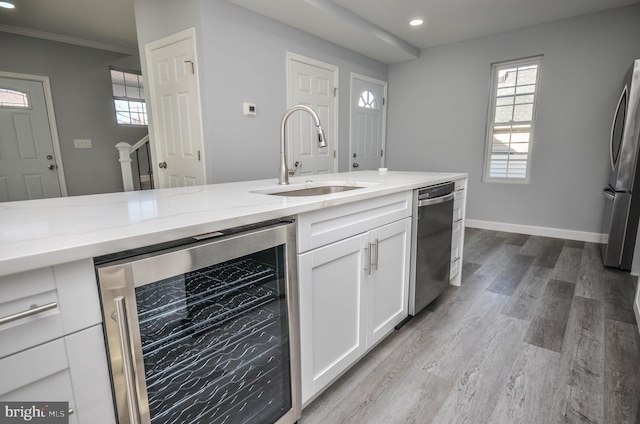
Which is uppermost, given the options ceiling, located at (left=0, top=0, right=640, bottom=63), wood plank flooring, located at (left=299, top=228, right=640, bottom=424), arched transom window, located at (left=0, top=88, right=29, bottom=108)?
ceiling, located at (left=0, top=0, right=640, bottom=63)

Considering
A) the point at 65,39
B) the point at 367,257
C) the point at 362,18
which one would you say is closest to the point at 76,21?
the point at 65,39

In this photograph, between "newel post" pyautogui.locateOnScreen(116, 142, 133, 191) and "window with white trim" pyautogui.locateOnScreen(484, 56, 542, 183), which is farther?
"window with white trim" pyautogui.locateOnScreen(484, 56, 542, 183)

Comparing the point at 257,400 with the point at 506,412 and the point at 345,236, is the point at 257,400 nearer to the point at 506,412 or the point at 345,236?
the point at 345,236

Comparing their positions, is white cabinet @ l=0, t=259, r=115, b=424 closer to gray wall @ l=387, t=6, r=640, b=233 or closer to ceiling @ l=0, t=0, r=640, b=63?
ceiling @ l=0, t=0, r=640, b=63

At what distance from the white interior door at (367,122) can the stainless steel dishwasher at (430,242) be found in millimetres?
2571

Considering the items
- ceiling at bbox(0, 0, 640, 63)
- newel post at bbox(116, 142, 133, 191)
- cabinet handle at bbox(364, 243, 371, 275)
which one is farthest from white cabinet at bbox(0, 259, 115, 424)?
newel post at bbox(116, 142, 133, 191)

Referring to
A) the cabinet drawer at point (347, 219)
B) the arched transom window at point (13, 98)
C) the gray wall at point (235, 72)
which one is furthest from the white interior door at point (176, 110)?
the arched transom window at point (13, 98)

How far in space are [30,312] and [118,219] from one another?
1.05 ft

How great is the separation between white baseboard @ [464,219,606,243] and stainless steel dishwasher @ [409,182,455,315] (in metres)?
2.52

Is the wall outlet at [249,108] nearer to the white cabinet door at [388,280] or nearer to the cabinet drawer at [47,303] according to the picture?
the white cabinet door at [388,280]

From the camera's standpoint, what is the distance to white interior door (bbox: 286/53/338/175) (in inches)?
142

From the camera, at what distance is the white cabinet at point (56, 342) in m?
0.61

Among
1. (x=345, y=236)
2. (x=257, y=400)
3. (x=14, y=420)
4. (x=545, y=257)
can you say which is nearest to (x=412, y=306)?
(x=345, y=236)

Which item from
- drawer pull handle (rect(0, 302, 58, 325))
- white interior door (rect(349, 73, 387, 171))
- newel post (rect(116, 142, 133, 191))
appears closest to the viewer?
drawer pull handle (rect(0, 302, 58, 325))
